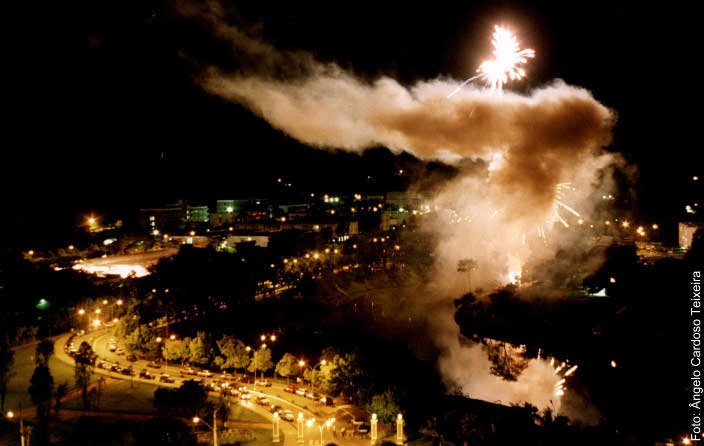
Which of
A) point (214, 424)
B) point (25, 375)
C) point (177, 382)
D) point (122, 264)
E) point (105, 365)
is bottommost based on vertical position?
point (214, 424)

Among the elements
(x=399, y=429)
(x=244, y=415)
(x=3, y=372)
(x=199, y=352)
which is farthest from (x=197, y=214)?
(x=399, y=429)

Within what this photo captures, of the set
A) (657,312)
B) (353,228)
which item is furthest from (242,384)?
(353,228)

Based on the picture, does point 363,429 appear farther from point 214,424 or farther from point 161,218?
point 161,218

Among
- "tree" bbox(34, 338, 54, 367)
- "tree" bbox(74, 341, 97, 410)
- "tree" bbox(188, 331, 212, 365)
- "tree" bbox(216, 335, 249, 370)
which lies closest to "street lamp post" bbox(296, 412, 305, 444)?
"tree" bbox(216, 335, 249, 370)

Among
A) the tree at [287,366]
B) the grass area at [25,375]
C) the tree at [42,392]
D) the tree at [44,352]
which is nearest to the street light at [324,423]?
the tree at [287,366]

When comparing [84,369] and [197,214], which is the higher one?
[197,214]

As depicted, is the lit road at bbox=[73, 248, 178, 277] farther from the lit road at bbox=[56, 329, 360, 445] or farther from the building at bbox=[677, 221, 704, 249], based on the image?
the building at bbox=[677, 221, 704, 249]
